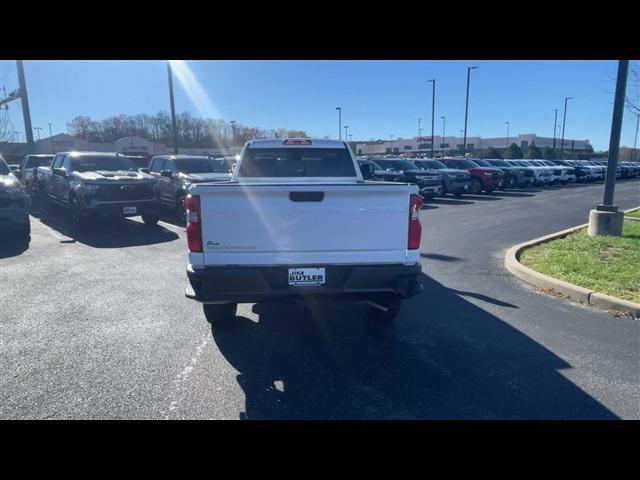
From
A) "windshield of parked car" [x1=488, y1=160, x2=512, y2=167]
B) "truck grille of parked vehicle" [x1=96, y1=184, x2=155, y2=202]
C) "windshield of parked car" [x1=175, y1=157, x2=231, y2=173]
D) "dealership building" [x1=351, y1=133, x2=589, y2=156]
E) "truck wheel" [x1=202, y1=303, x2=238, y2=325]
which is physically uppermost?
"dealership building" [x1=351, y1=133, x2=589, y2=156]

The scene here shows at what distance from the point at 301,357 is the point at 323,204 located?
152 cm

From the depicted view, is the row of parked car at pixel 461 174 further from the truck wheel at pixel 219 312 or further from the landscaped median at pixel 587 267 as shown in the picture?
the truck wheel at pixel 219 312

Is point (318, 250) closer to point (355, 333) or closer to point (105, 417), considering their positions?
point (355, 333)

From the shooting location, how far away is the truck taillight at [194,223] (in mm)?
3705

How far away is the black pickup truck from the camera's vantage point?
34.6 ft

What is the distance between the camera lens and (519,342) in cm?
445

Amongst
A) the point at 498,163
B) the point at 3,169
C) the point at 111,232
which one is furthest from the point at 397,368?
the point at 498,163

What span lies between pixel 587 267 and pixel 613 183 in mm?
3248

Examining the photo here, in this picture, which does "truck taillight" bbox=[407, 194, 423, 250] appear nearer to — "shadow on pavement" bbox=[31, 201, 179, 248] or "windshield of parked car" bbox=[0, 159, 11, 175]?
"shadow on pavement" bbox=[31, 201, 179, 248]

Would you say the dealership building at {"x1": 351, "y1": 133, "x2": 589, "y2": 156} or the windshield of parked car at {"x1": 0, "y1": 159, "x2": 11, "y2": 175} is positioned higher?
the dealership building at {"x1": 351, "y1": 133, "x2": 589, "y2": 156}

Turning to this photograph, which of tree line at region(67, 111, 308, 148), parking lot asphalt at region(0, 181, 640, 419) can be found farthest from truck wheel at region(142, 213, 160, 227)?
tree line at region(67, 111, 308, 148)

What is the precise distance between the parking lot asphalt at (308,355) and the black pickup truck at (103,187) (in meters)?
3.74

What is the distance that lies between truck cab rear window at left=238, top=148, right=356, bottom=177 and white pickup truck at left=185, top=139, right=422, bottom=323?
7.04ft
